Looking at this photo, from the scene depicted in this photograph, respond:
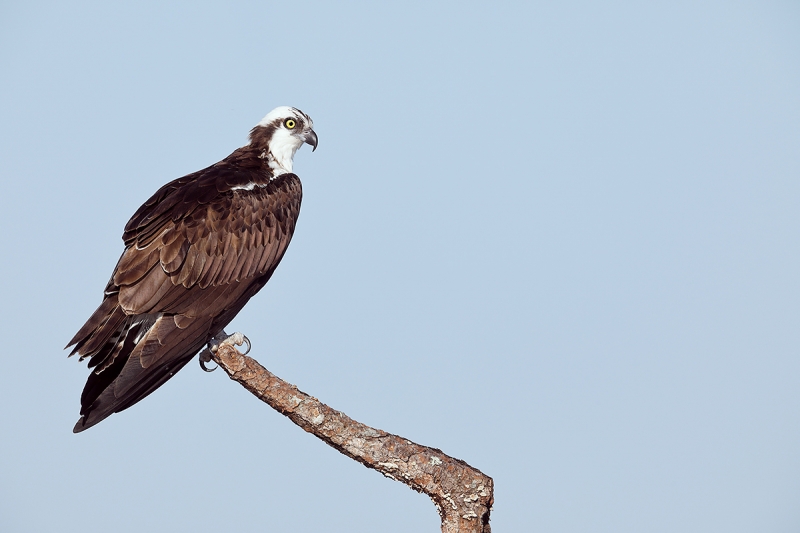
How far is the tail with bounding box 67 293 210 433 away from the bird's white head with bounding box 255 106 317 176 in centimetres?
289

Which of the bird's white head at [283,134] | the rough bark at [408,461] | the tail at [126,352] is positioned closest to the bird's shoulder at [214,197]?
the bird's white head at [283,134]

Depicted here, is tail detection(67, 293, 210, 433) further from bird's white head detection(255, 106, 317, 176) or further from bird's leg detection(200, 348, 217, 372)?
bird's white head detection(255, 106, 317, 176)

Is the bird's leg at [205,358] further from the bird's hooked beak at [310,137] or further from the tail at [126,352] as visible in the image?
the bird's hooked beak at [310,137]

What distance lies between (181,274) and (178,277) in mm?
49

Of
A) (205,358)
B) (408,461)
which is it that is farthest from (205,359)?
(408,461)

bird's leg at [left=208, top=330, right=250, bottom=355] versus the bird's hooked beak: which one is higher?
the bird's hooked beak

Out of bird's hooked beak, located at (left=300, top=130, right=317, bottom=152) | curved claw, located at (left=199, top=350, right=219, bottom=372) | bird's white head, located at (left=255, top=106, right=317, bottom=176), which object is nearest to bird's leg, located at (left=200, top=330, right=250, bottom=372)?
curved claw, located at (left=199, top=350, right=219, bottom=372)

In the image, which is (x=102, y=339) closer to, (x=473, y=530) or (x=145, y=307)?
(x=145, y=307)

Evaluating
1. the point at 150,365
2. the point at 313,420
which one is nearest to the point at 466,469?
the point at 313,420

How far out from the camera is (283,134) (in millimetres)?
9867

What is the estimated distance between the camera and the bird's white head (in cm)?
974

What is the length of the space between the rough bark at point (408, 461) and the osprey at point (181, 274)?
1450 millimetres

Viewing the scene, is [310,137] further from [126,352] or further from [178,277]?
[126,352]

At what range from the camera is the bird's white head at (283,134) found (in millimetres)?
9742
